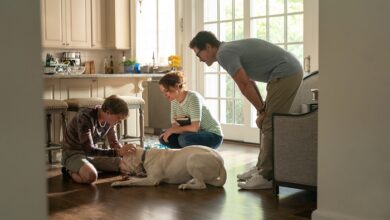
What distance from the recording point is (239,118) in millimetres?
5871

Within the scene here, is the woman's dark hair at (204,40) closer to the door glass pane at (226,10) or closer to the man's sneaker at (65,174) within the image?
the man's sneaker at (65,174)

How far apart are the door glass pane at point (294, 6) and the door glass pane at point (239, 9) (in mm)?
620

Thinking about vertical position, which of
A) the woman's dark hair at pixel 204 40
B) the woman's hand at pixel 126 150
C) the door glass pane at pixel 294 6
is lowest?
the woman's hand at pixel 126 150

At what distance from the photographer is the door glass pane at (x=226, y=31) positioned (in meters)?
5.91

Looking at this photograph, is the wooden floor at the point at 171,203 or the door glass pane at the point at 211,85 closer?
the wooden floor at the point at 171,203

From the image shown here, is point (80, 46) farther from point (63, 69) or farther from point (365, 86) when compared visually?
point (365, 86)

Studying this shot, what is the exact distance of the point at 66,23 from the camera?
5883 millimetres

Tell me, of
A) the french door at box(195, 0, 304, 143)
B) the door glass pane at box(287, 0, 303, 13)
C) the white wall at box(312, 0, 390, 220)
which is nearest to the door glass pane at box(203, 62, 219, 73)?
the french door at box(195, 0, 304, 143)

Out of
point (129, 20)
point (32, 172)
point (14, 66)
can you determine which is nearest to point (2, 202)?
point (32, 172)

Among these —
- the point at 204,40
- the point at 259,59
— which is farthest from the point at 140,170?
the point at 259,59

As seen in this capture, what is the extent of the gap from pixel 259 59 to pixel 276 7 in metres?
2.17

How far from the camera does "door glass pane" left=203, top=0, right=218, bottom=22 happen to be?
20.0 feet

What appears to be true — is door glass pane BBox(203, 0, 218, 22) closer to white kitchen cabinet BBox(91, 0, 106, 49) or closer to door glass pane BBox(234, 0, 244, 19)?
door glass pane BBox(234, 0, 244, 19)

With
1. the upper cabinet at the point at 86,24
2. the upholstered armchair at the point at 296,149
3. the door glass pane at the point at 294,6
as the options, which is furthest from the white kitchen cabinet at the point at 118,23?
the upholstered armchair at the point at 296,149
